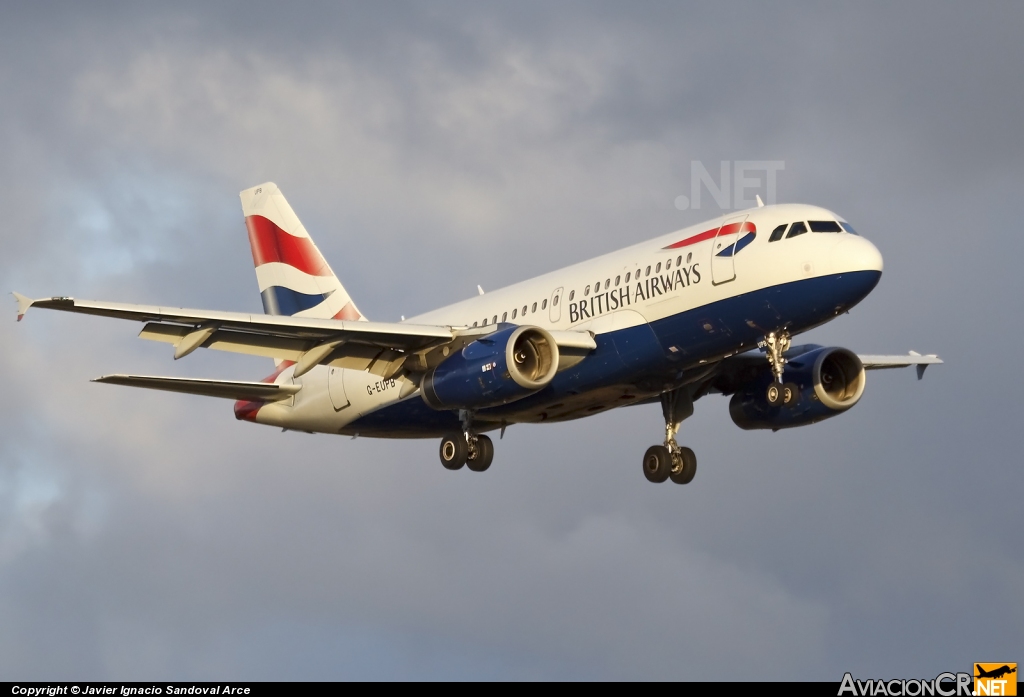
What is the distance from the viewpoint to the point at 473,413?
48.5 meters

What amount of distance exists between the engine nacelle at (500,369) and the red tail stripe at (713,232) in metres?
4.16

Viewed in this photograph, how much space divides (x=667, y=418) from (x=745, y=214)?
8.80 m

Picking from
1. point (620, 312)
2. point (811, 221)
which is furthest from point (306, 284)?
point (811, 221)

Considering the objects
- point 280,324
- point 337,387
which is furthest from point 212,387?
point 280,324

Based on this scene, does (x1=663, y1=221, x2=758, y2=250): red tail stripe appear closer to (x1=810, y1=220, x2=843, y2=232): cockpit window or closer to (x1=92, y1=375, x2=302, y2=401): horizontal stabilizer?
(x1=810, y1=220, x2=843, y2=232): cockpit window

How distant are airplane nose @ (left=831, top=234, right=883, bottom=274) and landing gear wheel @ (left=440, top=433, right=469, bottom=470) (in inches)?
466

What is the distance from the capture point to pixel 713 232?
44.2 m

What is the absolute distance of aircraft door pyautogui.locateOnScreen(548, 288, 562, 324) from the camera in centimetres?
4688

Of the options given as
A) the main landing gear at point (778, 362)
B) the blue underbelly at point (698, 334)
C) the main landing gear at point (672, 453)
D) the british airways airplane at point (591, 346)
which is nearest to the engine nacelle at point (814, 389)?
the british airways airplane at point (591, 346)

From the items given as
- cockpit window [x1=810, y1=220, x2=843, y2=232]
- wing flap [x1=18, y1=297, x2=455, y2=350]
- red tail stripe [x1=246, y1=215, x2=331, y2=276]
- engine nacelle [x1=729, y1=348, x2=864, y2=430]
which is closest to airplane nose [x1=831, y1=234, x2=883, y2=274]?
cockpit window [x1=810, y1=220, x2=843, y2=232]

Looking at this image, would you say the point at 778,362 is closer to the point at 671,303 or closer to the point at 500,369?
the point at 671,303

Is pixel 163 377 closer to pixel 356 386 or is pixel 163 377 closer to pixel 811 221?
pixel 356 386

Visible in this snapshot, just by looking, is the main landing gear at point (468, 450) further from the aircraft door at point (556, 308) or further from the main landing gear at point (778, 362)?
the main landing gear at point (778, 362)

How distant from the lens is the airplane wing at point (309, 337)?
140 ft
